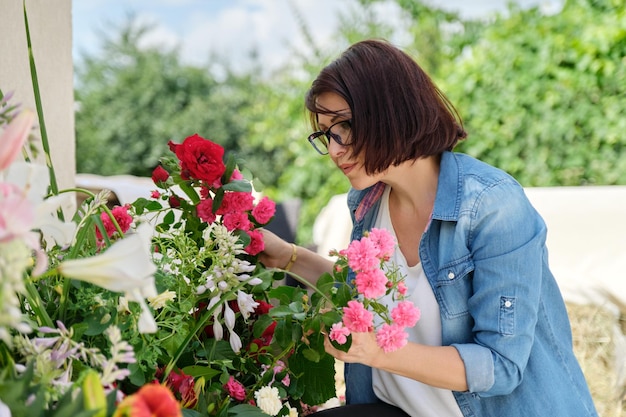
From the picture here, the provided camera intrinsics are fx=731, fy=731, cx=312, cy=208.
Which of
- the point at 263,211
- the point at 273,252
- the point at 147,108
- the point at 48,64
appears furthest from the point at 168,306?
the point at 147,108

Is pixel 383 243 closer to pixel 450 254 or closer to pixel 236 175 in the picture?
pixel 236 175

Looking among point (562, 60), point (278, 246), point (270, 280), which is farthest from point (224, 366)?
point (562, 60)

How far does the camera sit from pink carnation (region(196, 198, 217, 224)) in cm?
121

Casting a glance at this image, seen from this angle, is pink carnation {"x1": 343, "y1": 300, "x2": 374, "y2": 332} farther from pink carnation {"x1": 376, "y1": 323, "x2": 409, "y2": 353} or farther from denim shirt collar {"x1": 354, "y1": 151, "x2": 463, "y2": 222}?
denim shirt collar {"x1": 354, "y1": 151, "x2": 463, "y2": 222}

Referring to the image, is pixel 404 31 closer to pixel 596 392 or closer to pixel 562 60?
pixel 562 60

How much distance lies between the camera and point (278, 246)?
154 centimetres

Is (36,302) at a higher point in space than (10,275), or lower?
lower

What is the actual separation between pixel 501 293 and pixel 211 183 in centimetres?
Result: 57

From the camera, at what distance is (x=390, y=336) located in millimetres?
990

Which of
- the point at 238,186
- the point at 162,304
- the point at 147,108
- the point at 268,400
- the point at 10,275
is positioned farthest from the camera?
the point at 147,108

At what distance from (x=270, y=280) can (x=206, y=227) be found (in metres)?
0.15

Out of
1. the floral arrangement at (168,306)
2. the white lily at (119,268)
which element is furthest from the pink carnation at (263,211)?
the white lily at (119,268)

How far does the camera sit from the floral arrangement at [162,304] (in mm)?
589

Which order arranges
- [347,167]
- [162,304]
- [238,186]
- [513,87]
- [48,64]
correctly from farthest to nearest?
[513,87], [48,64], [347,167], [238,186], [162,304]
